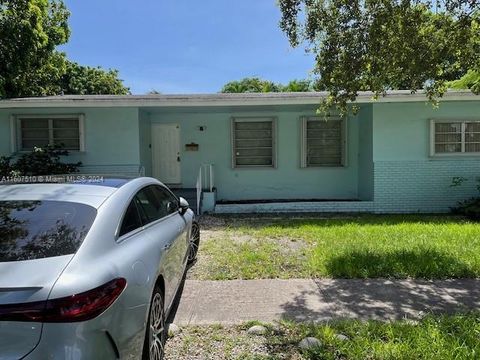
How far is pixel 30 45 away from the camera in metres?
16.3

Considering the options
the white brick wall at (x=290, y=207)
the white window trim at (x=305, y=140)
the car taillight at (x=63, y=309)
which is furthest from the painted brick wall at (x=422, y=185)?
the car taillight at (x=63, y=309)

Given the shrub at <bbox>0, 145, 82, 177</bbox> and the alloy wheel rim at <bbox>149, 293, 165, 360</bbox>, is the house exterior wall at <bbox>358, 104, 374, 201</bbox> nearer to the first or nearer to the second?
the shrub at <bbox>0, 145, 82, 177</bbox>

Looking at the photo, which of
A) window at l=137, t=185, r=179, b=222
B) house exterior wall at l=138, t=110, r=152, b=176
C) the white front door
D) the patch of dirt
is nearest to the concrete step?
the white front door

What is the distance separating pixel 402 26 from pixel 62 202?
5.91 m

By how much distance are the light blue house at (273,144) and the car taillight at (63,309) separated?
920 cm

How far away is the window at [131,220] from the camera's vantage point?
10.6ft

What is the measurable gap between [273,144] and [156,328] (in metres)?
10.1

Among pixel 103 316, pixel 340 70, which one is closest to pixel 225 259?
pixel 340 70

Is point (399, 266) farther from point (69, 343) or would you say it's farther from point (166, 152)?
point (166, 152)

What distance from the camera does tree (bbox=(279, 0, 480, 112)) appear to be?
6750mm

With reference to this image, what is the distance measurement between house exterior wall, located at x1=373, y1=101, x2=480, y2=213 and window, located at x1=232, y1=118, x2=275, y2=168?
3198 millimetres

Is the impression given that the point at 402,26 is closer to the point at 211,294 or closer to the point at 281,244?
the point at 281,244

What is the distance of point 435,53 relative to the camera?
22.9 ft

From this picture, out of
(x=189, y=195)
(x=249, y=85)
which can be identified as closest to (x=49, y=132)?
(x=189, y=195)
